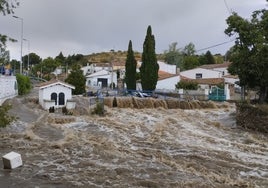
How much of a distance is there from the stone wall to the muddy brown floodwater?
104 cm

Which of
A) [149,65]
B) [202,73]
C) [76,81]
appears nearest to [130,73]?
[149,65]

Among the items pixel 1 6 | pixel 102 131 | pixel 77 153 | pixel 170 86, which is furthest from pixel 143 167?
pixel 170 86

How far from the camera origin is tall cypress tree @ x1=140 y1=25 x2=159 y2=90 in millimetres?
59312

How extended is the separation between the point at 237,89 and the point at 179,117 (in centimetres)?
3557

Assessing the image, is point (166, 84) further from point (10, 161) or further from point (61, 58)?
point (61, 58)

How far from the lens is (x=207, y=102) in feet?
163

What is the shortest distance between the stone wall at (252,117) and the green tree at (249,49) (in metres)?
4.02

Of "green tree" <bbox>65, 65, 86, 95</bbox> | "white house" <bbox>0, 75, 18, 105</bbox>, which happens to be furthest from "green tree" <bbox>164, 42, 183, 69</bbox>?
"white house" <bbox>0, 75, 18, 105</bbox>

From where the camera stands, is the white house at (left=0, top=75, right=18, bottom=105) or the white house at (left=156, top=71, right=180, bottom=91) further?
the white house at (left=156, top=71, right=180, bottom=91)

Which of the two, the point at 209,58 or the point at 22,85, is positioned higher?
the point at 209,58

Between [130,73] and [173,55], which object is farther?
[173,55]

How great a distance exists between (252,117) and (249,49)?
727 centimetres

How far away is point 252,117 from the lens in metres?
31.9

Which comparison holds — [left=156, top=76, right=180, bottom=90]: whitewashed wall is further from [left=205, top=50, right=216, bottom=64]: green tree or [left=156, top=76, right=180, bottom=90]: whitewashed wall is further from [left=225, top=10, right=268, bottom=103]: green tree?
[left=205, top=50, right=216, bottom=64]: green tree
